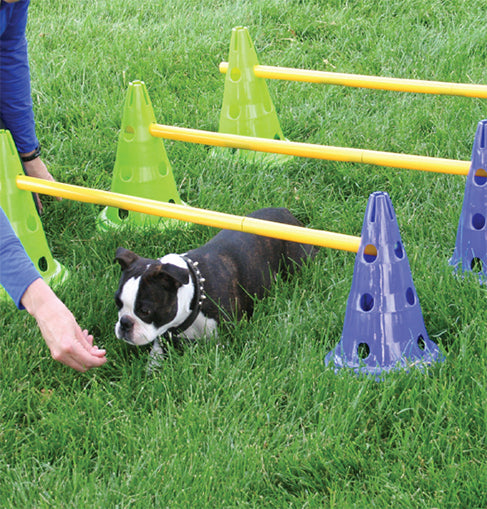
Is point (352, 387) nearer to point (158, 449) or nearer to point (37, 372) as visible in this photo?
point (158, 449)

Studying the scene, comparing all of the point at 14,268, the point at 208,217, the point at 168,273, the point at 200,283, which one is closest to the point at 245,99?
the point at 208,217

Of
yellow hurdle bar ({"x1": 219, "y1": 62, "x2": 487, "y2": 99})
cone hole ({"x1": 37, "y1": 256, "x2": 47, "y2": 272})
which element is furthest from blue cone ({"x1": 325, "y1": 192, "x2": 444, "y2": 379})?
cone hole ({"x1": 37, "y1": 256, "x2": 47, "y2": 272})

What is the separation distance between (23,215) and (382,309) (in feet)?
5.84

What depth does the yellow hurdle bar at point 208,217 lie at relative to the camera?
2.80 metres

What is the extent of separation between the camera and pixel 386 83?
3.84 m

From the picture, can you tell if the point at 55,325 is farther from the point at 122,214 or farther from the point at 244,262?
the point at 122,214

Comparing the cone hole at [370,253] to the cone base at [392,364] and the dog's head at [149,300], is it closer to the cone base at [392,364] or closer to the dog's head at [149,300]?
the cone base at [392,364]

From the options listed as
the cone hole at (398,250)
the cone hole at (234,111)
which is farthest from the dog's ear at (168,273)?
the cone hole at (234,111)

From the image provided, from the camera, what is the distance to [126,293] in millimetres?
2844

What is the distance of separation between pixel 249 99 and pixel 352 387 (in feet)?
7.99

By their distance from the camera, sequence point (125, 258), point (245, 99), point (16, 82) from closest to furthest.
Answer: point (125, 258)
point (16, 82)
point (245, 99)

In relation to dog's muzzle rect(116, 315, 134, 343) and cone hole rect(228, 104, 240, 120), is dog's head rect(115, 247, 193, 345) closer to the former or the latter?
dog's muzzle rect(116, 315, 134, 343)

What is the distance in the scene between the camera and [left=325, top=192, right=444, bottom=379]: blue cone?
2.69 metres

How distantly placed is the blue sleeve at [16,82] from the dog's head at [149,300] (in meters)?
1.51
